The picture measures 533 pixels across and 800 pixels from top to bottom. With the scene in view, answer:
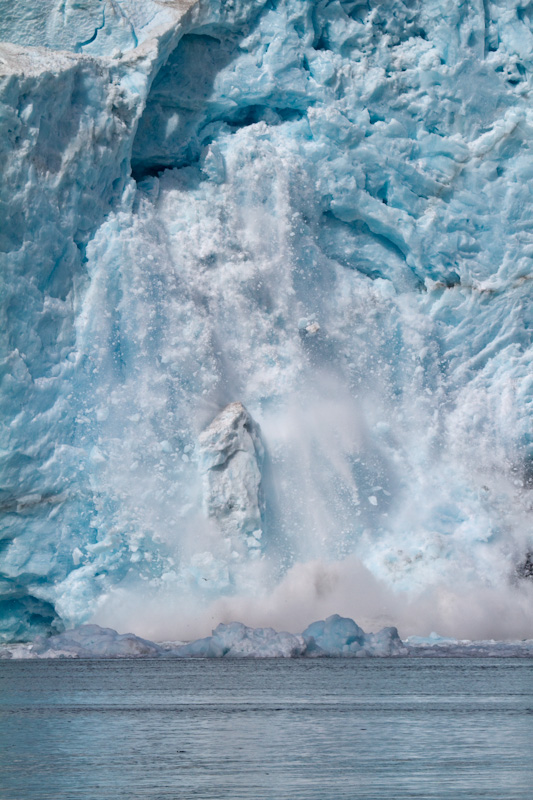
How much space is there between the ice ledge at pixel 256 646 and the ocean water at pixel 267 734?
873 mm

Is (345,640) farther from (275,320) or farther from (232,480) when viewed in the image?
(275,320)

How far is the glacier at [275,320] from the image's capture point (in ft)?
45.7

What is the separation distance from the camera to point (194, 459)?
1428cm

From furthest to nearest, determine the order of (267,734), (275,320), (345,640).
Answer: (275,320), (345,640), (267,734)

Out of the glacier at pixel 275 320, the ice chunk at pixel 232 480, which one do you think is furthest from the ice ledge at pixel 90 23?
the ice chunk at pixel 232 480

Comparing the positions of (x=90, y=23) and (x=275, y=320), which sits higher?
(x=90, y=23)

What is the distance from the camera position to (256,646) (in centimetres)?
1295

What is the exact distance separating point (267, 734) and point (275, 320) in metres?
9.16

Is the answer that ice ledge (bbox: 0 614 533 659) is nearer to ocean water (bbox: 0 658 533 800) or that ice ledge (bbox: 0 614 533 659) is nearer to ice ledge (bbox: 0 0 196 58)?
ocean water (bbox: 0 658 533 800)

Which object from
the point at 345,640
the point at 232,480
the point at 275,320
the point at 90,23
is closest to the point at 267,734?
the point at 345,640

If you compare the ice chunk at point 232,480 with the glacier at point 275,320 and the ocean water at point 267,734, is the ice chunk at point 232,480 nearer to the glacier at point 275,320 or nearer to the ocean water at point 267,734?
the glacier at point 275,320

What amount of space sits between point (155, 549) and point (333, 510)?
8.86 feet

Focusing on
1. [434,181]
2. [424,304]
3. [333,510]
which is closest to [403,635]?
[333,510]

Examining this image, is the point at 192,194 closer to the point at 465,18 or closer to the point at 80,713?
the point at 465,18
